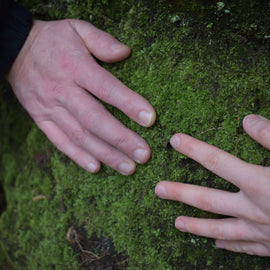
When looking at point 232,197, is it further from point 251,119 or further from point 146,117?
point 146,117

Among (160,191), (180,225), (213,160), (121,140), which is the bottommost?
(180,225)

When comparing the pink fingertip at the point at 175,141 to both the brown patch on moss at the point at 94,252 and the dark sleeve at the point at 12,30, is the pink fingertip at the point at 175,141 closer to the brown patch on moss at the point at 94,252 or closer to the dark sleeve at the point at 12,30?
the brown patch on moss at the point at 94,252

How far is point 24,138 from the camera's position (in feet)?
9.37

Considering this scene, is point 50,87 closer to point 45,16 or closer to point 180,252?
point 45,16

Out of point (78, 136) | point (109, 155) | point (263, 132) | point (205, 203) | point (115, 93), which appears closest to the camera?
point (263, 132)

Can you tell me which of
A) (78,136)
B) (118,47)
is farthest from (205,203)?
(118,47)

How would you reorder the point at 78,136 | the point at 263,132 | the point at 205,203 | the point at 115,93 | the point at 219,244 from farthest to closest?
the point at 78,136, the point at 115,93, the point at 219,244, the point at 205,203, the point at 263,132

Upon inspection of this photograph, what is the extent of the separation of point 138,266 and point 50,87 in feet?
4.91

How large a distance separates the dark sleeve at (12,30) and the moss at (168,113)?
0.25m

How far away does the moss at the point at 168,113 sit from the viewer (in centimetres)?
157

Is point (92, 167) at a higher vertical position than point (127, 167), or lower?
lower

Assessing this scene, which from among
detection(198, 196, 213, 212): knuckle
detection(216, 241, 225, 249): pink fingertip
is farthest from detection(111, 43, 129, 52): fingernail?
detection(216, 241, 225, 249): pink fingertip

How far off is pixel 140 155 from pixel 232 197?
633 millimetres

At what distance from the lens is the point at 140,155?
1.82 meters
